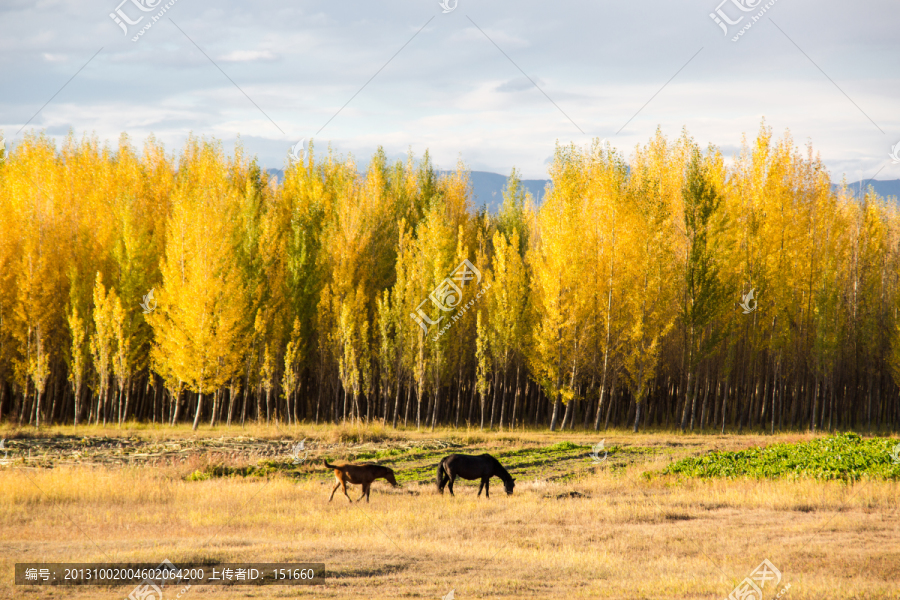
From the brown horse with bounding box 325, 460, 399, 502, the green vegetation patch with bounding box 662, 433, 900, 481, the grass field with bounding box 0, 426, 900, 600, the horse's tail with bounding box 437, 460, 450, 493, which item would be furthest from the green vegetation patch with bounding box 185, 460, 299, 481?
the green vegetation patch with bounding box 662, 433, 900, 481

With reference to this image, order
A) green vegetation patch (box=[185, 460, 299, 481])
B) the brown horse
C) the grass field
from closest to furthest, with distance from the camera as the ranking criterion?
the grass field
the brown horse
green vegetation patch (box=[185, 460, 299, 481])

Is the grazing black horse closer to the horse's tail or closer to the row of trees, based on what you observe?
the horse's tail

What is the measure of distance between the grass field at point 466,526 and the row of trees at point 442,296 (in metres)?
12.2

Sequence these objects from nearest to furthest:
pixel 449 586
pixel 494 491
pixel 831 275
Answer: pixel 449 586
pixel 494 491
pixel 831 275

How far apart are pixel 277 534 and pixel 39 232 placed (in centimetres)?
3052

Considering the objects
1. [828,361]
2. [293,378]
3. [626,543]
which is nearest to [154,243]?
[293,378]

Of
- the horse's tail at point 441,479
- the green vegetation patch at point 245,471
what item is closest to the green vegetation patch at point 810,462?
the horse's tail at point 441,479

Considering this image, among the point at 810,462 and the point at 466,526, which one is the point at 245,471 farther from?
the point at 810,462

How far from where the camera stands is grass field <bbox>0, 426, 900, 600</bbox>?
842 cm

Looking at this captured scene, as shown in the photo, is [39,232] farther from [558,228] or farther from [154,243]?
[558,228]

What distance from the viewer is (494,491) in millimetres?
16281

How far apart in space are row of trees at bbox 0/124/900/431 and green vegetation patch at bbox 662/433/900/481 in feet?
44.1

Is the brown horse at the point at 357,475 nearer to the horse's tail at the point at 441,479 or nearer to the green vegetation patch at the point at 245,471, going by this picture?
the horse's tail at the point at 441,479

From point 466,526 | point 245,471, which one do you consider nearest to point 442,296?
point 245,471
